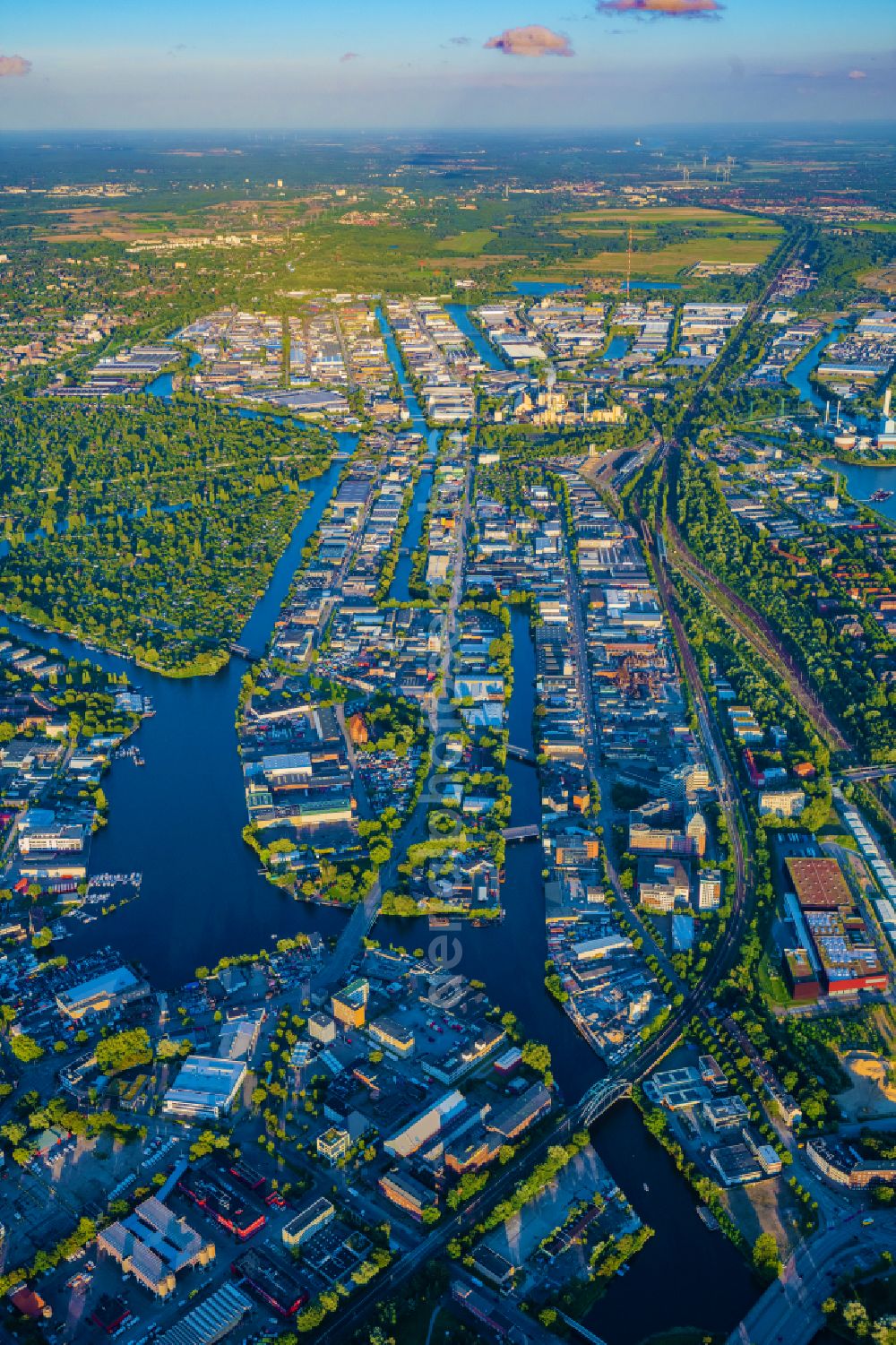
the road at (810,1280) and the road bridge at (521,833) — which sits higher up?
the road bridge at (521,833)

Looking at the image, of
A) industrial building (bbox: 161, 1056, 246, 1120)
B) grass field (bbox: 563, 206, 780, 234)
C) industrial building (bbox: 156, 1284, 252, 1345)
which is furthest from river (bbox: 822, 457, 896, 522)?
grass field (bbox: 563, 206, 780, 234)

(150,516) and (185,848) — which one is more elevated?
(150,516)

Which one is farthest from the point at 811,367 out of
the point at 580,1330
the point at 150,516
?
the point at 580,1330

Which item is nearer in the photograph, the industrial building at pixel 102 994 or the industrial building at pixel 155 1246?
the industrial building at pixel 155 1246

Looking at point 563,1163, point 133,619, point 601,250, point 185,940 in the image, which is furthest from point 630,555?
point 601,250

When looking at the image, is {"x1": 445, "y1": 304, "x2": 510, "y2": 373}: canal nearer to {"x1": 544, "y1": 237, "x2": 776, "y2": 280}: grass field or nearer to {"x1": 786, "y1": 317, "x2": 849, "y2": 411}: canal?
{"x1": 544, "y1": 237, "x2": 776, "y2": 280}: grass field

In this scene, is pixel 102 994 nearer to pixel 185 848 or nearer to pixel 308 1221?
pixel 185 848

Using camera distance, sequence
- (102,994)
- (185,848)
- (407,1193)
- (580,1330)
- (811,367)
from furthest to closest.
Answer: (811,367) → (185,848) → (102,994) → (407,1193) → (580,1330)

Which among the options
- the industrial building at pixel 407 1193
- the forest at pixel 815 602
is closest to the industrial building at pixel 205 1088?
the industrial building at pixel 407 1193

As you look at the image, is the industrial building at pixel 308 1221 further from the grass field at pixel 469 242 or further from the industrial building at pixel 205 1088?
the grass field at pixel 469 242

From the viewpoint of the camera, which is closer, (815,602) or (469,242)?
(815,602)
